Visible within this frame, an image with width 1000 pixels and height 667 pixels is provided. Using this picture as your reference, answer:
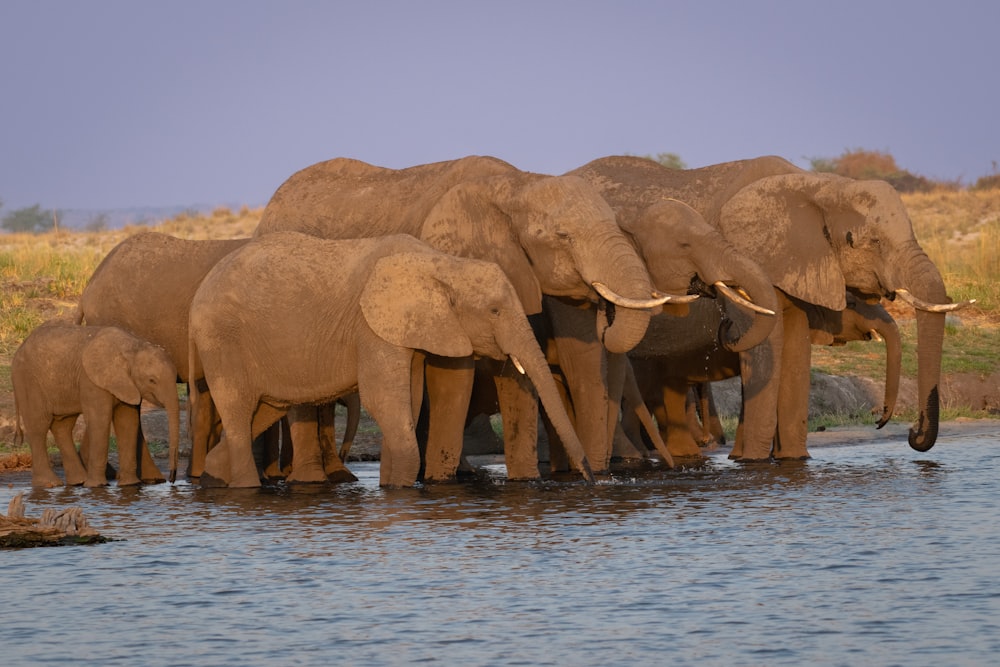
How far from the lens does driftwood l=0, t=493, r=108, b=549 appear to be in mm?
11719

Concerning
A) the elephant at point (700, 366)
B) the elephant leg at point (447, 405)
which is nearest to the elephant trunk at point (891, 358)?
the elephant at point (700, 366)

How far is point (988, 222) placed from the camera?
121ft

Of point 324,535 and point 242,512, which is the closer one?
point 324,535

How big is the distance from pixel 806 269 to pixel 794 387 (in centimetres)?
99

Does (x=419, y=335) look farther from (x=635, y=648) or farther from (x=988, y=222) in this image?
(x=988, y=222)

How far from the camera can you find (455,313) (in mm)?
13727

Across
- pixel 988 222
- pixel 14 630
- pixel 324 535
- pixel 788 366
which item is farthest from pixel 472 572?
pixel 988 222

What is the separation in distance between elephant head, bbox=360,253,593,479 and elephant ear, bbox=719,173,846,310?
2.83 meters

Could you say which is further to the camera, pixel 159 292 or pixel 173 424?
pixel 159 292

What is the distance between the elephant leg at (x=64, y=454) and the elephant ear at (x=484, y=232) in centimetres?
343

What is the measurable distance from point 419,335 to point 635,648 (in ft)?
16.6

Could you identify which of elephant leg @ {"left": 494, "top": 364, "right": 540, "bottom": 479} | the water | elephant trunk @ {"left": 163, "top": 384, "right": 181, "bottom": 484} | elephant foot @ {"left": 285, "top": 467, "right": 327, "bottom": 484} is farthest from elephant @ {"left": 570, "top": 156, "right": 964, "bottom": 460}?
elephant trunk @ {"left": 163, "top": 384, "right": 181, "bottom": 484}

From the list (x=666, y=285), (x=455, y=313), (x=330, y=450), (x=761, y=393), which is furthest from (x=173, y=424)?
(x=761, y=393)

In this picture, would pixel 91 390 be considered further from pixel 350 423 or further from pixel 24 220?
pixel 24 220
